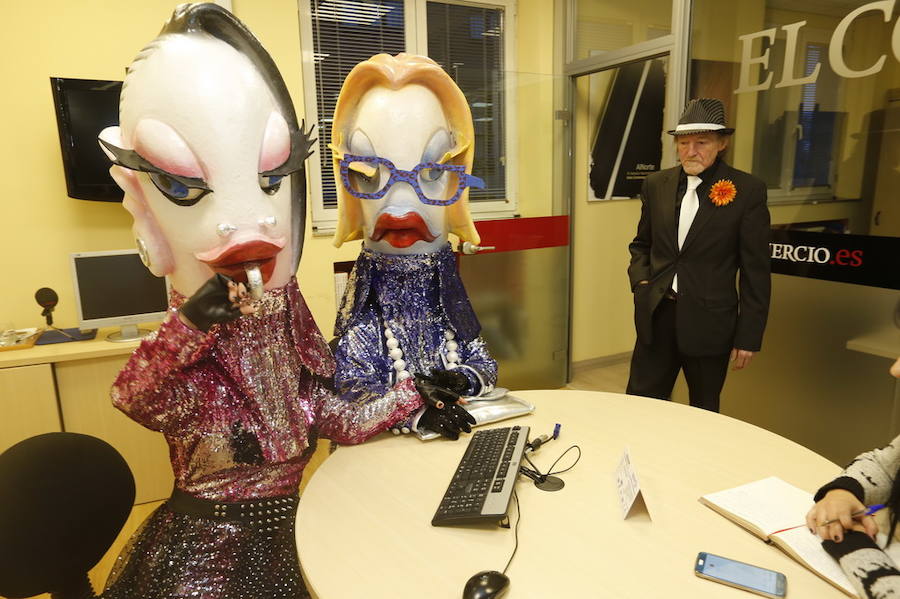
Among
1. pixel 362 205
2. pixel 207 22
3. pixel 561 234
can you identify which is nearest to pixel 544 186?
pixel 561 234

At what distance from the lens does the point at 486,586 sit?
2.83ft

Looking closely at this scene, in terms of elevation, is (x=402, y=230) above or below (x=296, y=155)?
below

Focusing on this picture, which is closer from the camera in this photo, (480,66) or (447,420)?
(447,420)

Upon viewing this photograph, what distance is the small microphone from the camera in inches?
95.9

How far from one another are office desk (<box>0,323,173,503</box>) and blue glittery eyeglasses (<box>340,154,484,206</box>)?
1442mm

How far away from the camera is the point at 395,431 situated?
1415 mm

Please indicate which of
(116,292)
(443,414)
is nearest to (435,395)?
(443,414)

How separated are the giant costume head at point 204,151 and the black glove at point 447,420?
53 cm

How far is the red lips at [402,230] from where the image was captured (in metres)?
1.44

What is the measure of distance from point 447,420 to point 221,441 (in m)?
0.53

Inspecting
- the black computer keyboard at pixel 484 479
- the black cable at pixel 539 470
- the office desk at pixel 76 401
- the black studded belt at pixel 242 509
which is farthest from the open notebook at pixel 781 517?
the office desk at pixel 76 401

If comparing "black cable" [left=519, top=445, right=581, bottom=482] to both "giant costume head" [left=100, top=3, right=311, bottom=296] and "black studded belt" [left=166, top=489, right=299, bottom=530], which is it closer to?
"black studded belt" [left=166, top=489, right=299, bottom=530]

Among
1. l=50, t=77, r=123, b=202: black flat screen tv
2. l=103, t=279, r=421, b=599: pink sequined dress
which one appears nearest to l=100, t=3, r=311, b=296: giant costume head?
l=103, t=279, r=421, b=599: pink sequined dress

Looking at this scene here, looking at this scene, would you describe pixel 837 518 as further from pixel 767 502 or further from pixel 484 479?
pixel 484 479
